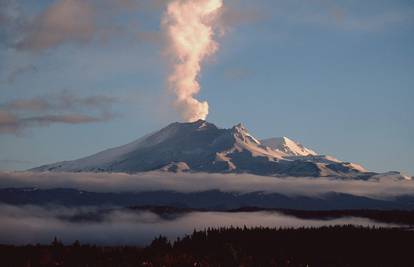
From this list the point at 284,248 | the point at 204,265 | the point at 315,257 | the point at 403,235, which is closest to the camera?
the point at 204,265

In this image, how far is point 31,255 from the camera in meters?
64.4

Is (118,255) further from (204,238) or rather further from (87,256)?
(204,238)

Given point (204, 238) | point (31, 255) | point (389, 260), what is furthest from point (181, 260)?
point (204, 238)

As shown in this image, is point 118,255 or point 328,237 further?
point 328,237

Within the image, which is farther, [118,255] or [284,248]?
[284,248]

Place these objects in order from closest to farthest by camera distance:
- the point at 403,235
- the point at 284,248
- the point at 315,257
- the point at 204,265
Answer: the point at 204,265
the point at 315,257
the point at 284,248
the point at 403,235

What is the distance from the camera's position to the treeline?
61.8m

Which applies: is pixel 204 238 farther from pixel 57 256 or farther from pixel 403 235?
pixel 57 256

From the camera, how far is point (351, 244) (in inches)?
5022

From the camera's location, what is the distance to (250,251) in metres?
109

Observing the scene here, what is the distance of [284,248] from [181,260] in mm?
60453

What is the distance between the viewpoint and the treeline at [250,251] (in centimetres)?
6181

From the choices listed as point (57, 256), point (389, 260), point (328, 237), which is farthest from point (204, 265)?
point (328, 237)

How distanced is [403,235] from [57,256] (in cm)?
8697
